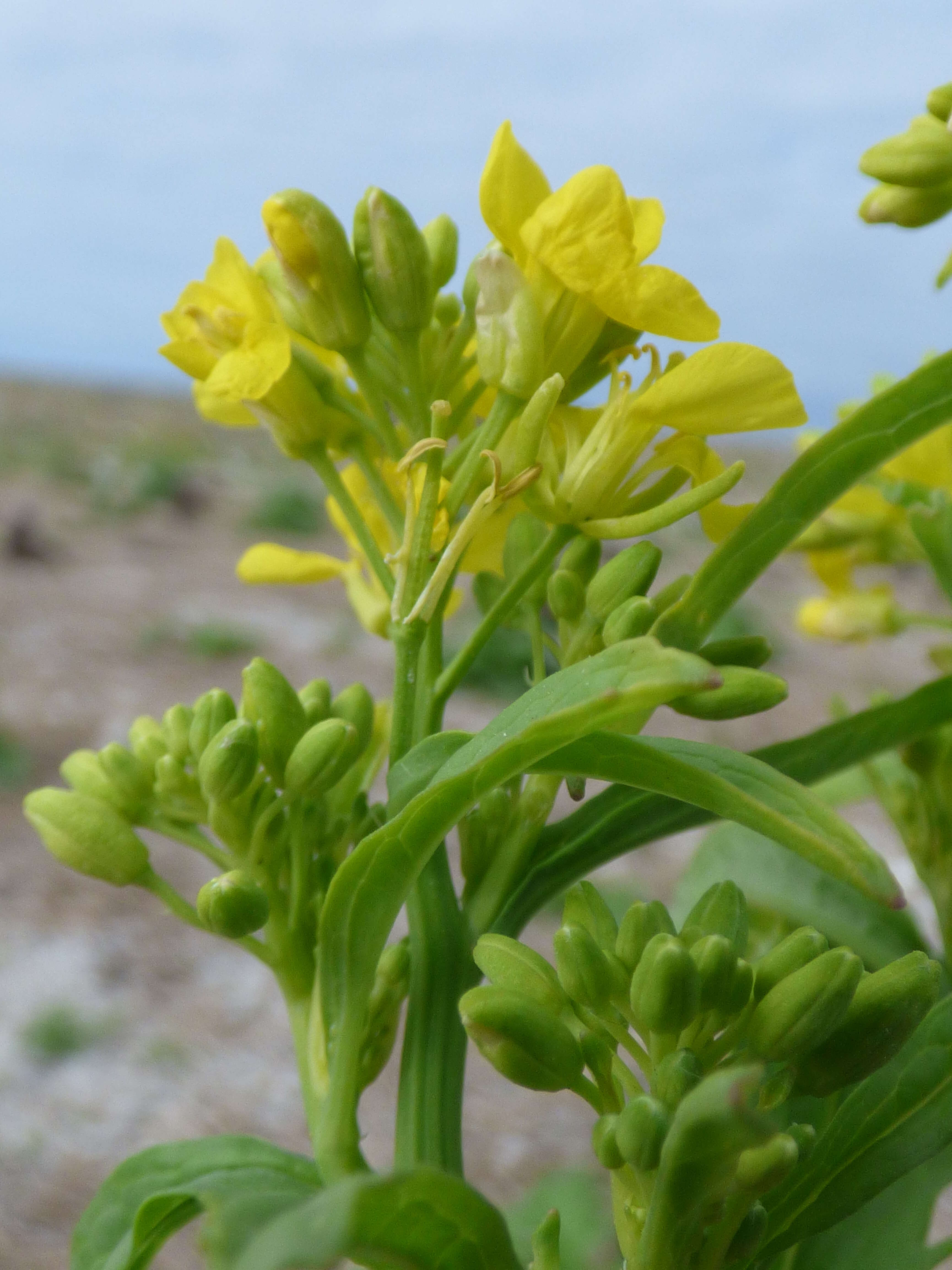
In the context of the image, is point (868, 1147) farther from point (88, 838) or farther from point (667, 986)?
point (88, 838)

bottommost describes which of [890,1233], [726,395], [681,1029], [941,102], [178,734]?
[890,1233]

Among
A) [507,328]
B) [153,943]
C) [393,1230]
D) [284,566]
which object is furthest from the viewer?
[153,943]

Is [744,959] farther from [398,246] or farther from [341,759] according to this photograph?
[398,246]

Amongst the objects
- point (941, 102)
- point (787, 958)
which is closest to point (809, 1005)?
point (787, 958)

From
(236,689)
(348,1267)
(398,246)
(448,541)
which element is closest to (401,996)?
(448,541)

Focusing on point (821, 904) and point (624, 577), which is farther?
point (821, 904)

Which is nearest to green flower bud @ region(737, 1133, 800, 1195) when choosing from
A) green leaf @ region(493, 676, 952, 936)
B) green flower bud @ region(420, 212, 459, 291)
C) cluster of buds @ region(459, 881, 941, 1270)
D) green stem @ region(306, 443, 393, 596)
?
cluster of buds @ region(459, 881, 941, 1270)
